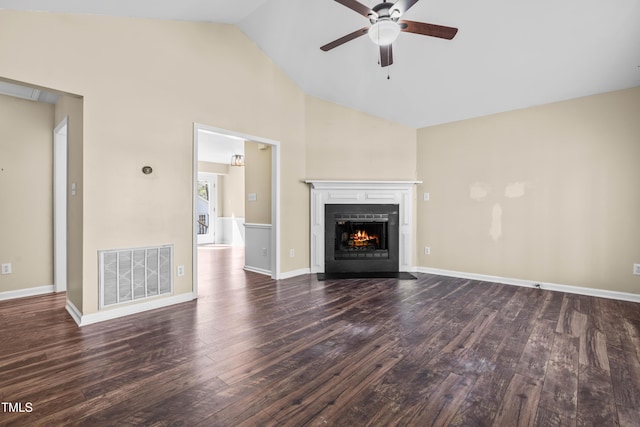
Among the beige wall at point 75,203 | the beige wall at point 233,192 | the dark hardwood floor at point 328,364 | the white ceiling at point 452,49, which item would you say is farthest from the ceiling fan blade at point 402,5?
the beige wall at point 233,192

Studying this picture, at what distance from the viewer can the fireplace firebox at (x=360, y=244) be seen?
495 cm

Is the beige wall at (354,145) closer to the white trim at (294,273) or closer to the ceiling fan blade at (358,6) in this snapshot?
the white trim at (294,273)

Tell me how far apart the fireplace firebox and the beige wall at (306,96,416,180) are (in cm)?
57

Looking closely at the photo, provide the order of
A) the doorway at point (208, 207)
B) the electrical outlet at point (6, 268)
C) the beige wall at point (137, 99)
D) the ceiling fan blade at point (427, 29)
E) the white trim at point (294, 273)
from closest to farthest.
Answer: the ceiling fan blade at point (427, 29)
the beige wall at point (137, 99)
the electrical outlet at point (6, 268)
the white trim at point (294, 273)
the doorway at point (208, 207)

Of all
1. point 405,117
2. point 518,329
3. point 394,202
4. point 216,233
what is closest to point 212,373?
point 518,329

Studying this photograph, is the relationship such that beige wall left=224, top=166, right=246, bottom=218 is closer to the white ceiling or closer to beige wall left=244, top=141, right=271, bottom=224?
beige wall left=244, top=141, right=271, bottom=224

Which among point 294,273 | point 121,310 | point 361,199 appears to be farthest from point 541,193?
point 121,310

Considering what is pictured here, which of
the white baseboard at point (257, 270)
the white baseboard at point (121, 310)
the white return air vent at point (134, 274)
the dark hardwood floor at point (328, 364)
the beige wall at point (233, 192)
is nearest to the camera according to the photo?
the dark hardwood floor at point (328, 364)

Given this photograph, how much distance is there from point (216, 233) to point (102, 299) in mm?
7254

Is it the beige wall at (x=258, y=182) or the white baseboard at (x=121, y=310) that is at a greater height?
the beige wall at (x=258, y=182)

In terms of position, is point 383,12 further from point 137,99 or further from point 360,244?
point 360,244

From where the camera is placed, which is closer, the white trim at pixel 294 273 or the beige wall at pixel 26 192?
the beige wall at pixel 26 192

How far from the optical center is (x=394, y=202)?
198 inches

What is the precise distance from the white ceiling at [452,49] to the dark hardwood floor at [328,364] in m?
2.66
